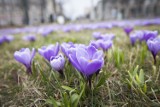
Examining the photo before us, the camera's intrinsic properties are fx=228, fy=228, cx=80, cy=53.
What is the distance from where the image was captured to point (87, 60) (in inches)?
40.3

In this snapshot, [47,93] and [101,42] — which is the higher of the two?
[101,42]

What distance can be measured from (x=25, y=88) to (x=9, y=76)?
0.62m

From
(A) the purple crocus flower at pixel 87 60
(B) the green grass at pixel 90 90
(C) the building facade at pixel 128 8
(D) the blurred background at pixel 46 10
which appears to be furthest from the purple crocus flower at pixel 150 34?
(C) the building facade at pixel 128 8

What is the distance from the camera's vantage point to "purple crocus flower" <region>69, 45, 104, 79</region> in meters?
1.02

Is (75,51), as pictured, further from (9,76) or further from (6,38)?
(6,38)

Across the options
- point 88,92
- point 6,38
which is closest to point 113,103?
point 88,92

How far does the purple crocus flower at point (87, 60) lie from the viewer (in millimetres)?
1020

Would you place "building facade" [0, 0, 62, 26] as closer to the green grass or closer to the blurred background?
the blurred background

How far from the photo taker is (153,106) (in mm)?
1112

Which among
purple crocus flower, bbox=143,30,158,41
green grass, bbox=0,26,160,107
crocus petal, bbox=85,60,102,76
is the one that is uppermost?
purple crocus flower, bbox=143,30,158,41

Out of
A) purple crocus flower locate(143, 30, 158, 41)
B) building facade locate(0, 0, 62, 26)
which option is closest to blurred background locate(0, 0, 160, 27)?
building facade locate(0, 0, 62, 26)

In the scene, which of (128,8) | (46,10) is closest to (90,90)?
(46,10)

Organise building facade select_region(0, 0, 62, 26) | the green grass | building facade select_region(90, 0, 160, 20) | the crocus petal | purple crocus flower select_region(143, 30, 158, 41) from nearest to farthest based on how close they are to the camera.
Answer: the crocus petal < the green grass < purple crocus flower select_region(143, 30, 158, 41) < building facade select_region(0, 0, 62, 26) < building facade select_region(90, 0, 160, 20)

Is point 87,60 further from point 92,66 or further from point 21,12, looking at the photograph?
point 21,12
